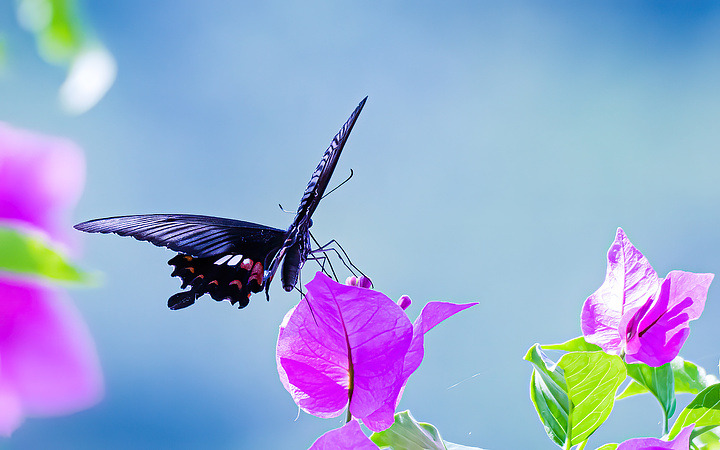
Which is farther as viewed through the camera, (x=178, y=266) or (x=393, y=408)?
(x=178, y=266)

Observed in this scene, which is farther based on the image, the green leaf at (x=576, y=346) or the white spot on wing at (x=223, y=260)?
the white spot on wing at (x=223, y=260)

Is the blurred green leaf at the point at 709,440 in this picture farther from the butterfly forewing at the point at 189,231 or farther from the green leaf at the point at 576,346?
the butterfly forewing at the point at 189,231

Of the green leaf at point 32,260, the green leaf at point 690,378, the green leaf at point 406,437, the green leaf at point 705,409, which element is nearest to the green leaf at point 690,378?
the green leaf at point 690,378

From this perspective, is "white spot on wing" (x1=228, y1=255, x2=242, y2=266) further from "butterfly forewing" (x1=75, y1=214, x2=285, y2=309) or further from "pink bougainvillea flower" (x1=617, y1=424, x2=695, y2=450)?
"pink bougainvillea flower" (x1=617, y1=424, x2=695, y2=450)

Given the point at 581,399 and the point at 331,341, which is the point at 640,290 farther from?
the point at 331,341

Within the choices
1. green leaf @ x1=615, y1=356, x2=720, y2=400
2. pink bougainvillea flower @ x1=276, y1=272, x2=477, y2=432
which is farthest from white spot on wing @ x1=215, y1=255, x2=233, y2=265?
green leaf @ x1=615, y1=356, x2=720, y2=400

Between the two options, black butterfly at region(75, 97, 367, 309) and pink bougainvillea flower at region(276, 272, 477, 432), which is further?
black butterfly at region(75, 97, 367, 309)

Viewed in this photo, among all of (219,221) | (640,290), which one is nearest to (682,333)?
(640,290)

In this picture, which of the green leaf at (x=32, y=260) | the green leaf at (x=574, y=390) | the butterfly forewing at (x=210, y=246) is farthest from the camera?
the butterfly forewing at (x=210, y=246)
